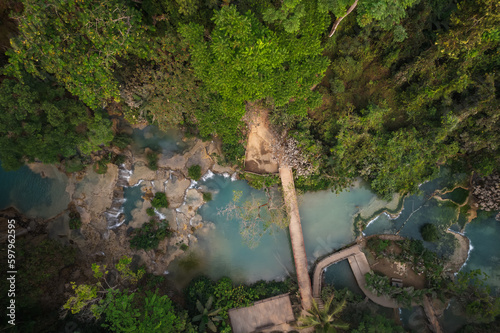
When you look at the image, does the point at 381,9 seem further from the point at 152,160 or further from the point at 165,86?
the point at 152,160

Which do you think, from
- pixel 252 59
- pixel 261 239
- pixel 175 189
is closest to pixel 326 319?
pixel 261 239

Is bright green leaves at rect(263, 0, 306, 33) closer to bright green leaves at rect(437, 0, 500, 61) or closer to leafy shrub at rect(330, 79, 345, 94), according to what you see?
leafy shrub at rect(330, 79, 345, 94)

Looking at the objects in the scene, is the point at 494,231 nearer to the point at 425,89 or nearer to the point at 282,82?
the point at 425,89

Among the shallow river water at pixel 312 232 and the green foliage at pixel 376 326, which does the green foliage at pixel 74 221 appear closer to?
the shallow river water at pixel 312 232

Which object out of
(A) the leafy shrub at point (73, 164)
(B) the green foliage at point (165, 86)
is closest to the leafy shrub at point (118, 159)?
(A) the leafy shrub at point (73, 164)

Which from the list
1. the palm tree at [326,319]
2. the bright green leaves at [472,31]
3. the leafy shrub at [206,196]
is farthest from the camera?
the leafy shrub at [206,196]

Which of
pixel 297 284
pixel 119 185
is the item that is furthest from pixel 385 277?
pixel 119 185
